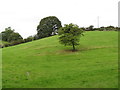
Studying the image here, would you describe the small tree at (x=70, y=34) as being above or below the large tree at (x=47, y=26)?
below

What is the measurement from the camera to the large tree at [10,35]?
10500 cm

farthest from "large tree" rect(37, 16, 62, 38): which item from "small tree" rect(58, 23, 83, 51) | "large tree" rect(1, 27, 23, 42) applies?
"small tree" rect(58, 23, 83, 51)

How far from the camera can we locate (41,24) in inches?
3652

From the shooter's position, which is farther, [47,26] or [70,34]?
[47,26]

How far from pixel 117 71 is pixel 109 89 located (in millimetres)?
5477

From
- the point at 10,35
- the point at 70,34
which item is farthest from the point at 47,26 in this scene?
the point at 70,34

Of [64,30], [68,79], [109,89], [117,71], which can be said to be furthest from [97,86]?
[64,30]

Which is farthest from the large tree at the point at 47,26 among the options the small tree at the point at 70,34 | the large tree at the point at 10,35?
the small tree at the point at 70,34

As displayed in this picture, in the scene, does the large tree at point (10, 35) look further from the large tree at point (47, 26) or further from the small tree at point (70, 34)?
the small tree at point (70, 34)

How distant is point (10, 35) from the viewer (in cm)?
10956

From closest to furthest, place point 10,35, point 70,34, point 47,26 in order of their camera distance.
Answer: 1. point 70,34
2. point 47,26
3. point 10,35

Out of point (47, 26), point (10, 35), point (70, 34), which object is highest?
point (47, 26)

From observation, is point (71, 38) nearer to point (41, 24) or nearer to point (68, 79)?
point (68, 79)

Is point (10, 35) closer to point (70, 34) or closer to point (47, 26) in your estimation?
point (47, 26)
